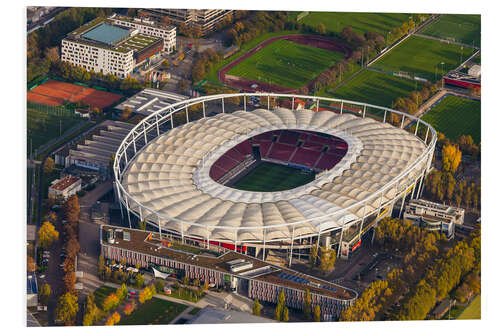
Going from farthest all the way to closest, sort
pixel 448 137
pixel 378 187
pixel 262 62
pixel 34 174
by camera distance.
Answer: pixel 262 62 → pixel 448 137 → pixel 34 174 → pixel 378 187

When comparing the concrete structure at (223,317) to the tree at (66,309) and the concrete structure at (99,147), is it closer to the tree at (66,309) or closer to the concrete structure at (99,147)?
the tree at (66,309)

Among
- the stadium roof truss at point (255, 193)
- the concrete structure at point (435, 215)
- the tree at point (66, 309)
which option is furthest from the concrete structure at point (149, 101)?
the tree at point (66, 309)

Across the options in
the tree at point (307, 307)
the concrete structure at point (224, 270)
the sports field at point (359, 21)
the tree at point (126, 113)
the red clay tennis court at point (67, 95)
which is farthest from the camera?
the sports field at point (359, 21)

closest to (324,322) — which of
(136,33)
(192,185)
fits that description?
(192,185)

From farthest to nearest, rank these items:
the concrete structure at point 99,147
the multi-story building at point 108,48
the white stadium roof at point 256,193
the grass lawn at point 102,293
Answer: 1. the multi-story building at point 108,48
2. the concrete structure at point 99,147
3. the white stadium roof at point 256,193
4. the grass lawn at point 102,293

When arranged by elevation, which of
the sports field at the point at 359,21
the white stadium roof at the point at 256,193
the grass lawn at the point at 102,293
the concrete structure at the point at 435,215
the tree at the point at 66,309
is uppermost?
the sports field at the point at 359,21

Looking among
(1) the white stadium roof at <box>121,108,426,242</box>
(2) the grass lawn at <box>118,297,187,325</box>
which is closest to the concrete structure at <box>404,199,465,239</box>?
(1) the white stadium roof at <box>121,108,426,242</box>

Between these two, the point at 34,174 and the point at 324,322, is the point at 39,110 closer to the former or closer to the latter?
the point at 34,174

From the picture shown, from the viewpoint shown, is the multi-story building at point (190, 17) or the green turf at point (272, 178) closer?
the green turf at point (272, 178)
